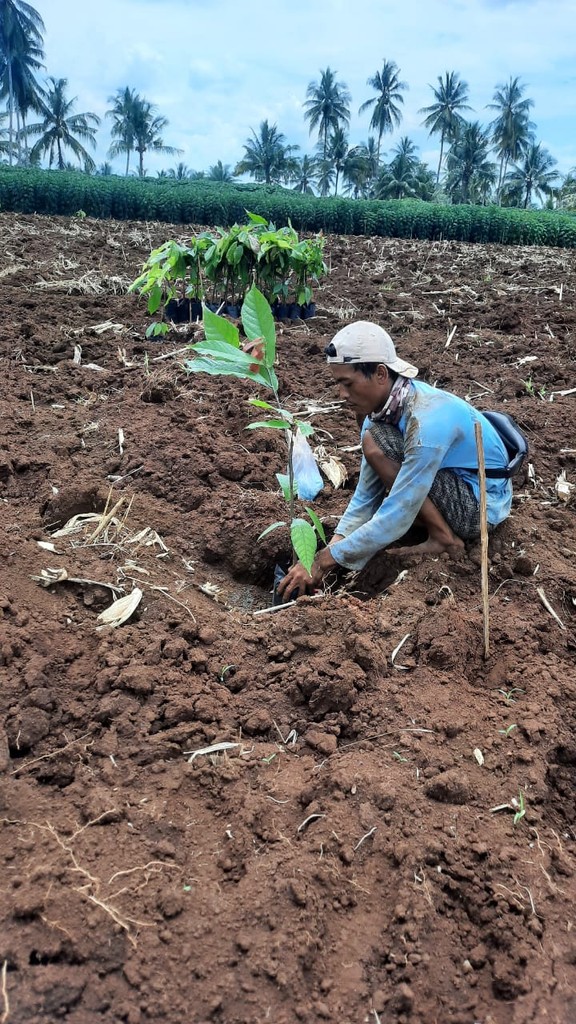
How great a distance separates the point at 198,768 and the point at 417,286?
309 inches

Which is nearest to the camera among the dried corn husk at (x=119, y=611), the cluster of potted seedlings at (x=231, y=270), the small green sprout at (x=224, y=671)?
the small green sprout at (x=224, y=671)

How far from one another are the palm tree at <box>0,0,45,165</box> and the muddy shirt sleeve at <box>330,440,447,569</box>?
171 feet

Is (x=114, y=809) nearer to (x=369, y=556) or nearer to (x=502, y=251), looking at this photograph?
(x=369, y=556)

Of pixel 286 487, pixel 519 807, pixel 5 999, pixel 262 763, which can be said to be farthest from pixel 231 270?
pixel 5 999

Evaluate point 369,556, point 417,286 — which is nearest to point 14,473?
point 369,556

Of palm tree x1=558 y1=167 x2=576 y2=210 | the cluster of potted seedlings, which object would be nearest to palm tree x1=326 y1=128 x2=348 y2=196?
palm tree x1=558 y1=167 x2=576 y2=210

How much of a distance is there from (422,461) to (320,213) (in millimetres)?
20294

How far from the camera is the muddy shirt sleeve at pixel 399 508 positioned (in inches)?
104

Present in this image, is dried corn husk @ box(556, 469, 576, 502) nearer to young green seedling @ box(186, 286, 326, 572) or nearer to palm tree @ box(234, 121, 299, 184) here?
young green seedling @ box(186, 286, 326, 572)

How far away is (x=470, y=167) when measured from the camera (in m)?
53.6

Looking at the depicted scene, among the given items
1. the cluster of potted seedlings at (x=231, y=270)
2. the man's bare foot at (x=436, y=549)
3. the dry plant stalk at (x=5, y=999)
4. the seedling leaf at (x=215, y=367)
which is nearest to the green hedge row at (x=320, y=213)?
A: the cluster of potted seedlings at (x=231, y=270)

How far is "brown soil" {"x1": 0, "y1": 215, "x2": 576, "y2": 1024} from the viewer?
1.40 meters

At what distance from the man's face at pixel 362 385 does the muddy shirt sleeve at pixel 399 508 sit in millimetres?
236

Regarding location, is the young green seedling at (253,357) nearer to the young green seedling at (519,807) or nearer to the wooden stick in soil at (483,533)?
the wooden stick in soil at (483,533)
